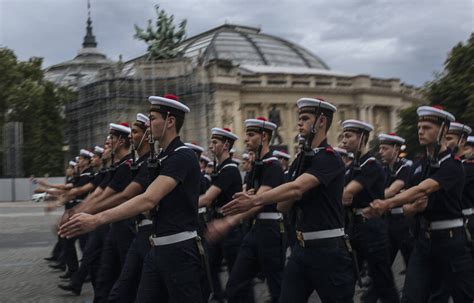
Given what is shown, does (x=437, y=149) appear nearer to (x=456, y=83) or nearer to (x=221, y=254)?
(x=221, y=254)

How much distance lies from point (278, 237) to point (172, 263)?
2296 millimetres

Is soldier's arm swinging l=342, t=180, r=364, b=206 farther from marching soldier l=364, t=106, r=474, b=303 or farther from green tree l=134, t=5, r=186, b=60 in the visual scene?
green tree l=134, t=5, r=186, b=60

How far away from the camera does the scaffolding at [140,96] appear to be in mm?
52000

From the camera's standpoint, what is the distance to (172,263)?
4633mm

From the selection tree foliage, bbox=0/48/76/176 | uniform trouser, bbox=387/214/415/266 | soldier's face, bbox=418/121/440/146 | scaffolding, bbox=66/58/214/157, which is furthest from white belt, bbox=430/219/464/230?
scaffolding, bbox=66/58/214/157

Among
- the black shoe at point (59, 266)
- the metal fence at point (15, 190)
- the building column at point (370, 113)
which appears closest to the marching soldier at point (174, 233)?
the black shoe at point (59, 266)

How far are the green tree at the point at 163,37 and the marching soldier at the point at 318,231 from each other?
52.9 metres

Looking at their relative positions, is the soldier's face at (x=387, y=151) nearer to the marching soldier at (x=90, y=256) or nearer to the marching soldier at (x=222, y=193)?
the marching soldier at (x=222, y=193)

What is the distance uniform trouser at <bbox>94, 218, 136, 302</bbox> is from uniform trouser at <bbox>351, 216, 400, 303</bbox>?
2177 millimetres

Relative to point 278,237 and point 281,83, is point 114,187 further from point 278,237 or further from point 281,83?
point 281,83

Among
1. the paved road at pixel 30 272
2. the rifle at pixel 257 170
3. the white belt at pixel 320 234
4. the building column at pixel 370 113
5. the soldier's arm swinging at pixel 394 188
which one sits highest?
the building column at pixel 370 113

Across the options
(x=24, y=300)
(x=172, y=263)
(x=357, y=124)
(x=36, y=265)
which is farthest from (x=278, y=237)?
(x=36, y=265)

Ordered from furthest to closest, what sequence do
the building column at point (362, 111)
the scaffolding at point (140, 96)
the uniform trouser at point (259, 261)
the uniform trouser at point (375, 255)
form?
the building column at point (362, 111)
the scaffolding at point (140, 96)
the uniform trouser at point (375, 255)
the uniform trouser at point (259, 261)

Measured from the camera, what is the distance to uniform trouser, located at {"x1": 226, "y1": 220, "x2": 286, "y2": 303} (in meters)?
6.37
